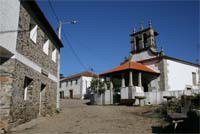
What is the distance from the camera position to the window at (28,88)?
9.68 metres

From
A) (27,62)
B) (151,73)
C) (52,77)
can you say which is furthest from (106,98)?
(27,62)

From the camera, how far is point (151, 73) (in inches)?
845

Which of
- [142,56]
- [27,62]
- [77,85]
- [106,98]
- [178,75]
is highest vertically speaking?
[142,56]

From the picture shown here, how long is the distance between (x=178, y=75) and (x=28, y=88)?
1789 cm

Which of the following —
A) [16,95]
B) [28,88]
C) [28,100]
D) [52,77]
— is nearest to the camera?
[16,95]

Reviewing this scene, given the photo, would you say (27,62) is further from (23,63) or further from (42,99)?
(42,99)

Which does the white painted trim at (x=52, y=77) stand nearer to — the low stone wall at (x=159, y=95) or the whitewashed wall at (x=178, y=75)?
the low stone wall at (x=159, y=95)

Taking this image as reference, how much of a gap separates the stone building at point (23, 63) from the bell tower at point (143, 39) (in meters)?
14.5

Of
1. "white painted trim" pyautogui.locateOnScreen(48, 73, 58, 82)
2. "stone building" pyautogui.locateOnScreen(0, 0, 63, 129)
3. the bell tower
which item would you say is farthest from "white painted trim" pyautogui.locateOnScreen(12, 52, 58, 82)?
the bell tower

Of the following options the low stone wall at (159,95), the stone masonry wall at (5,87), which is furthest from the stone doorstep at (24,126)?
the low stone wall at (159,95)

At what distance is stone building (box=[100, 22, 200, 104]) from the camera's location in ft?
62.5

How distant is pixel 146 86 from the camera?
23188 mm

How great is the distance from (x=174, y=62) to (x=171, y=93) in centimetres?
580

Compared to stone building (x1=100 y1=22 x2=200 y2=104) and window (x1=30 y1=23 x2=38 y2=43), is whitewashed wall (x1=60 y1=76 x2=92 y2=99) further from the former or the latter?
window (x1=30 y1=23 x2=38 y2=43)
